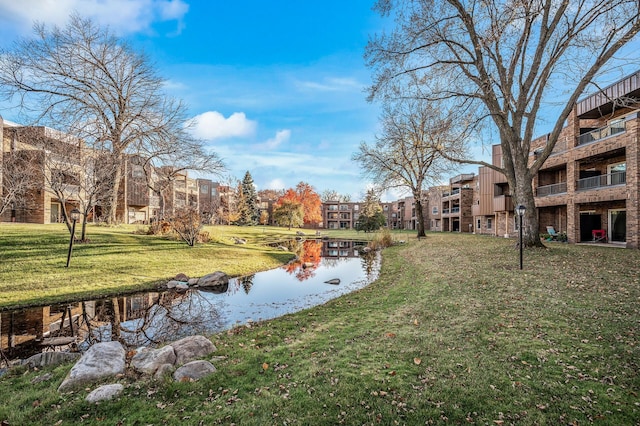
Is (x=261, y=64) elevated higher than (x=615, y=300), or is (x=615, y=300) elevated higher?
(x=261, y=64)

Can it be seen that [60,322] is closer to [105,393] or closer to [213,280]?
[213,280]

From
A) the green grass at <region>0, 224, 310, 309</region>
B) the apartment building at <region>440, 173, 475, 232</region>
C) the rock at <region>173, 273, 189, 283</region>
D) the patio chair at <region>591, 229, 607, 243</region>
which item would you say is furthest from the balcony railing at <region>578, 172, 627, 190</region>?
the rock at <region>173, 273, 189, 283</region>

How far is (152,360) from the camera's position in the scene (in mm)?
4578

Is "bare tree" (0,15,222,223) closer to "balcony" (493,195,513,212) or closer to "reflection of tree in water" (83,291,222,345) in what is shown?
"reflection of tree in water" (83,291,222,345)

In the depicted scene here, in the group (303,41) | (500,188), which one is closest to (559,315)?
(303,41)

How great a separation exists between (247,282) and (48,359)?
747 centimetres

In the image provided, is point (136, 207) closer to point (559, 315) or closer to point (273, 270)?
point (273, 270)

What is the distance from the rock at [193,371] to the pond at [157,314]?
8.82ft

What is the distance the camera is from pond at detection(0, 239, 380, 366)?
6547 mm

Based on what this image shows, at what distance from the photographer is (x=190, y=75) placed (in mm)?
15703

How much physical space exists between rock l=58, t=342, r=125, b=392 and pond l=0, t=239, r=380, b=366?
1605 mm

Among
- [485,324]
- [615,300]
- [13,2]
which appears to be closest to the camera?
[485,324]

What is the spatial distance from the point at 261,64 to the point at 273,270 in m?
10.9

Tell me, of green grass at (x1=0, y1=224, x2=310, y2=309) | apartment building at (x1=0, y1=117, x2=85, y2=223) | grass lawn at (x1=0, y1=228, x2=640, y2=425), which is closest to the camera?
grass lawn at (x1=0, y1=228, x2=640, y2=425)
